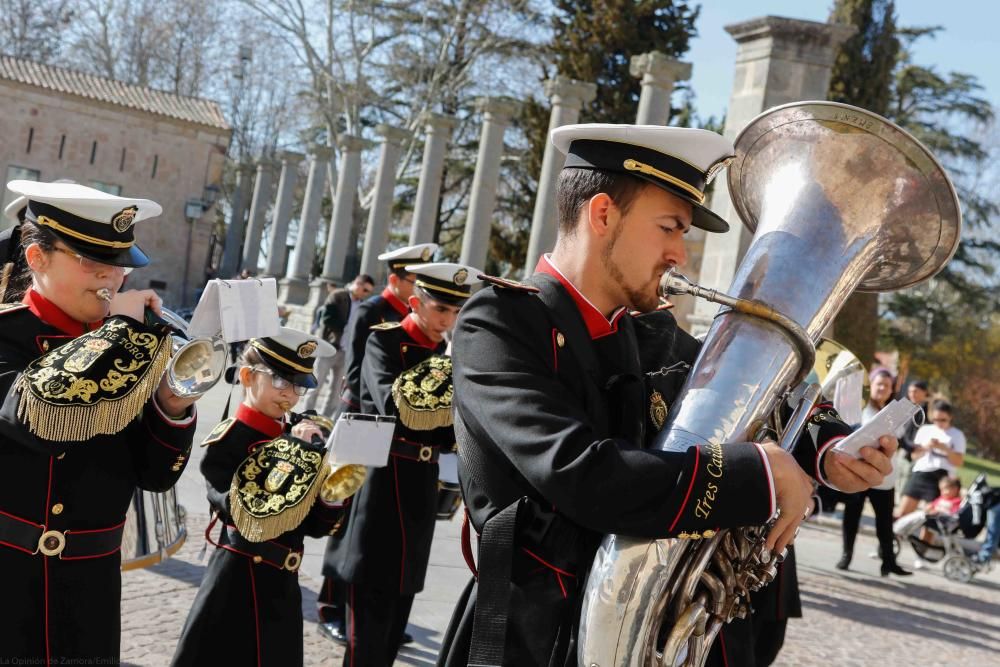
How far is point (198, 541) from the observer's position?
7.36 meters

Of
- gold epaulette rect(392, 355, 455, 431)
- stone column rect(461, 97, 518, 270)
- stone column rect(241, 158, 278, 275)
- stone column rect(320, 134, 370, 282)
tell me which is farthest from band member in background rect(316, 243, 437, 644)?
stone column rect(241, 158, 278, 275)

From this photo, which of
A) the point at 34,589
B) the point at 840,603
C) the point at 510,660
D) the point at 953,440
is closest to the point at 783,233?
the point at 510,660

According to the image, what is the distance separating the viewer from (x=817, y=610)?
857cm

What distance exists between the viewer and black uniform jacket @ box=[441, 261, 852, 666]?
204 centimetres

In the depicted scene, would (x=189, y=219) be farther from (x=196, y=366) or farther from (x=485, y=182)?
(x=196, y=366)

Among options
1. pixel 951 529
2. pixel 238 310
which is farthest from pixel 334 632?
pixel 951 529

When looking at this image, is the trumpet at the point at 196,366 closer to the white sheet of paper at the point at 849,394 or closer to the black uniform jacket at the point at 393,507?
the white sheet of paper at the point at 849,394

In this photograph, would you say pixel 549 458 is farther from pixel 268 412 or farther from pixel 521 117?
pixel 521 117

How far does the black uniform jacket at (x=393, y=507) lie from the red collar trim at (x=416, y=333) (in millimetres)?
65

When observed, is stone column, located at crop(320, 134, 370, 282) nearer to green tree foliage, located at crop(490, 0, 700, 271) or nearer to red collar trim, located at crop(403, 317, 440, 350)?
green tree foliage, located at crop(490, 0, 700, 271)

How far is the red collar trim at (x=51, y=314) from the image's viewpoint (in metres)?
3.12

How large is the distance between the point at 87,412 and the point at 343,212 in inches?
1051

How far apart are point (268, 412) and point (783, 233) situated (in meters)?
2.49

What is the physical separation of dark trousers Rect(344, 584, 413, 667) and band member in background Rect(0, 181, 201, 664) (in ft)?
5.98
